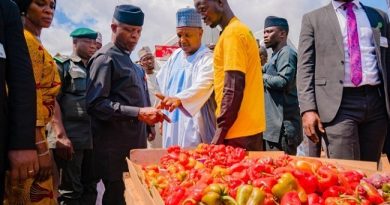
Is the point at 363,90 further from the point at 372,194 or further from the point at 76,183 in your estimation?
the point at 76,183

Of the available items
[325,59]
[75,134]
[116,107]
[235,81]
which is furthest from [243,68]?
[75,134]

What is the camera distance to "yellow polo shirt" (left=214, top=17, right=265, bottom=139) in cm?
318

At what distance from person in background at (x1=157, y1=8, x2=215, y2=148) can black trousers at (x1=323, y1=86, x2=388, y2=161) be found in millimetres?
1307

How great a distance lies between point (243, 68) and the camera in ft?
10.3

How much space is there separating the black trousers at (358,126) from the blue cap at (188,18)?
1.83m

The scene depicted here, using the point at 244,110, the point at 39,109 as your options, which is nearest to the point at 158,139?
the point at 244,110

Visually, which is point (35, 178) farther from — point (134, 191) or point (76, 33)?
point (76, 33)

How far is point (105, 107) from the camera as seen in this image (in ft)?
11.8

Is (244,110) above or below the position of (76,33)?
below

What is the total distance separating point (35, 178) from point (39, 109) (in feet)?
1.46

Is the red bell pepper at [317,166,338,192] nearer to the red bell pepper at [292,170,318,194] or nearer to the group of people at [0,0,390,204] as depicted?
the red bell pepper at [292,170,318,194]

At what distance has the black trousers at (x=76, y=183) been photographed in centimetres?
408

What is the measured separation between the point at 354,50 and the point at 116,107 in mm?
1983

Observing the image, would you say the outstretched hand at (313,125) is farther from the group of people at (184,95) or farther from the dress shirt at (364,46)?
the dress shirt at (364,46)
